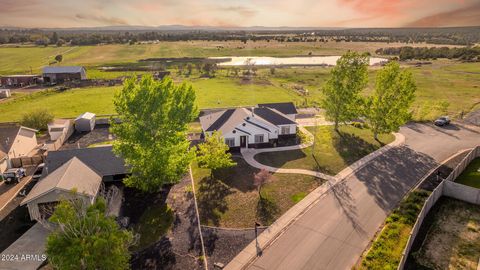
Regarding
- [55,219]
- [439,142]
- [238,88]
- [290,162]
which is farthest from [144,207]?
[238,88]

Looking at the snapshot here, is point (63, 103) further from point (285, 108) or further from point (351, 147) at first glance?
point (351, 147)

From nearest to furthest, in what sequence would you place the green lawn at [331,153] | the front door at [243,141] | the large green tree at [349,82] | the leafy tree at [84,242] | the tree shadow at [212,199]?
the leafy tree at [84,242] < the tree shadow at [212,199] < the green lawn at [331,153] < the front door at [243,141] < the large green tree at [349,82]

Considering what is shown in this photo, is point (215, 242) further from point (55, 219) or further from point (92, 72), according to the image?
point (92, 72)

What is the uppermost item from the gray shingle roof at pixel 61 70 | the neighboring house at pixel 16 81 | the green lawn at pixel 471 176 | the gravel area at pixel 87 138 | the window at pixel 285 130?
the gray shingle roof at pixel 61 70

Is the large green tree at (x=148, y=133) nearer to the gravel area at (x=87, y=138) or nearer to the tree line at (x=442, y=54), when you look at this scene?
the gravel area at (x=87, y=138)

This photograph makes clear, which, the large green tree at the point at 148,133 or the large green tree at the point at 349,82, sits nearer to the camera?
the large green tree at the point at 148,133

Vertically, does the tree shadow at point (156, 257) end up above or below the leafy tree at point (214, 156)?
below

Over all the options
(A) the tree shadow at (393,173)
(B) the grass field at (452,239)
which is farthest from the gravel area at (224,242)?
(A) the tree shadow at (393,173)

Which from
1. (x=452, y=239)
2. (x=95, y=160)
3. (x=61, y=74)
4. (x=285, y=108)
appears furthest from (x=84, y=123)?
(x=452, y=239)
